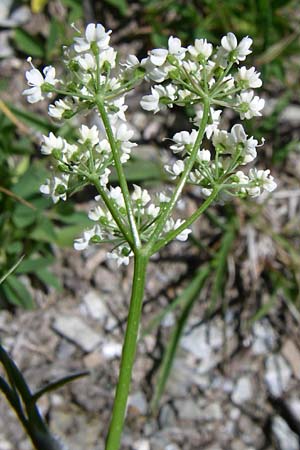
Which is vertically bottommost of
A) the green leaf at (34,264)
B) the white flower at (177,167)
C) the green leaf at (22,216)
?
the white flower at (177,167)

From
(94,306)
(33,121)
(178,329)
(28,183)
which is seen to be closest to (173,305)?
(178,329)

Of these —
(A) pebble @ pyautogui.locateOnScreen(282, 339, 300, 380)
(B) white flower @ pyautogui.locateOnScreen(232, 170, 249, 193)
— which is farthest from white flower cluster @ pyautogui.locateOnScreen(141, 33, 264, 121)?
(A) pebble @ pyautogui.locateOnScreen(282, 339, 300, 380)

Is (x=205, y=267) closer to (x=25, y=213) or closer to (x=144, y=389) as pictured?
(x=144, y=389)

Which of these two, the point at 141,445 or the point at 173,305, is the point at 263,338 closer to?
the point at 173,305

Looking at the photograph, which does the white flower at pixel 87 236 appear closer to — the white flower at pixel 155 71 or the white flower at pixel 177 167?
the white flower at pixel 177 167

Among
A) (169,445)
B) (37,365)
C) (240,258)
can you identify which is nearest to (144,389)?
(169,445)

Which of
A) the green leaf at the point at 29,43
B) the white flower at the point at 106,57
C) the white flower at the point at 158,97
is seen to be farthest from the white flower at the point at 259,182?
the green leaf at the point at 29,43
